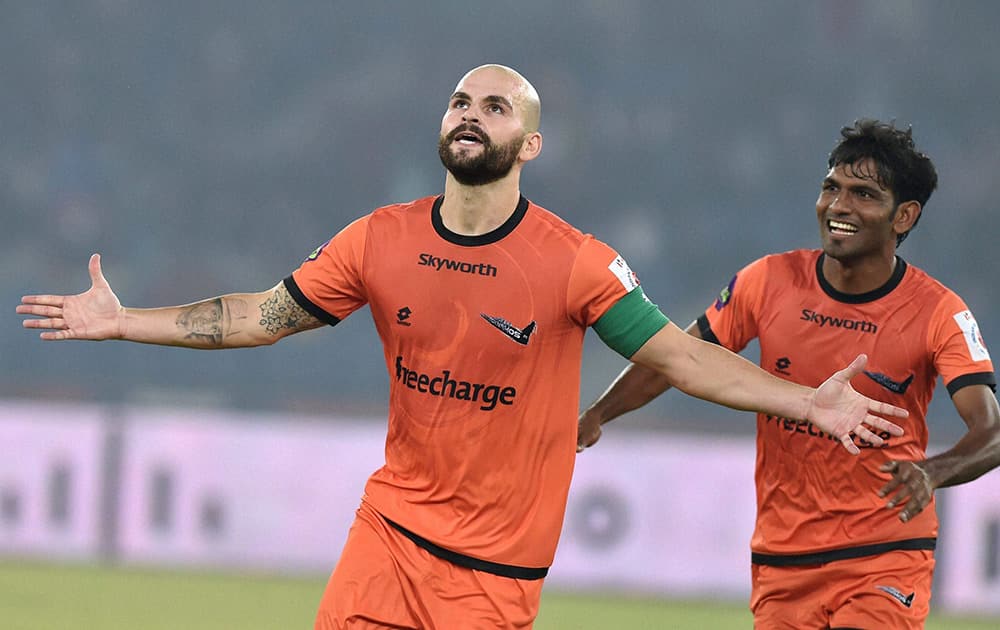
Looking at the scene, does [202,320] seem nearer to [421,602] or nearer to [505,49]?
[421,602]

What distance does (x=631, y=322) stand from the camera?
4.50 m

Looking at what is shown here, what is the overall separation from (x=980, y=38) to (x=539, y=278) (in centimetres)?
1472

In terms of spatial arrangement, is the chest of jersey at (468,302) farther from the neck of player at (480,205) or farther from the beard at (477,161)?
the beard at (477,161)

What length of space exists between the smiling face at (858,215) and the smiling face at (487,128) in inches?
51.7

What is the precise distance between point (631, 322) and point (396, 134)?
1305 cm

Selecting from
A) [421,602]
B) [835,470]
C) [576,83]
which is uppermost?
[576,83]

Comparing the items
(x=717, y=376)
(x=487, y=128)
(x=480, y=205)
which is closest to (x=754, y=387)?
(x=717, y=376)

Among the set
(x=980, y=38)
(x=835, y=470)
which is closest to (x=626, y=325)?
(x=835, y=470)

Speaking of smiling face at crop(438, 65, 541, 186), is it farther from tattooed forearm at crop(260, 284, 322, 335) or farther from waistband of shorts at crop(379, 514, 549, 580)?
waistband of shorts at crop(379, 514, 549, 580)

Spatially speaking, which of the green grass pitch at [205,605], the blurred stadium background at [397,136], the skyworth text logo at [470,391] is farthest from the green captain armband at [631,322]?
the blurred stadium background at [397,136]

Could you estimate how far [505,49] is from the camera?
1803cm

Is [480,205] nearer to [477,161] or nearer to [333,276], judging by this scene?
[477,161]

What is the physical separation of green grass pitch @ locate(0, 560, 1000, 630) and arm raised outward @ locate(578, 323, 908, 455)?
5.69 m

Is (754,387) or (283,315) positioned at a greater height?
(283,315)
